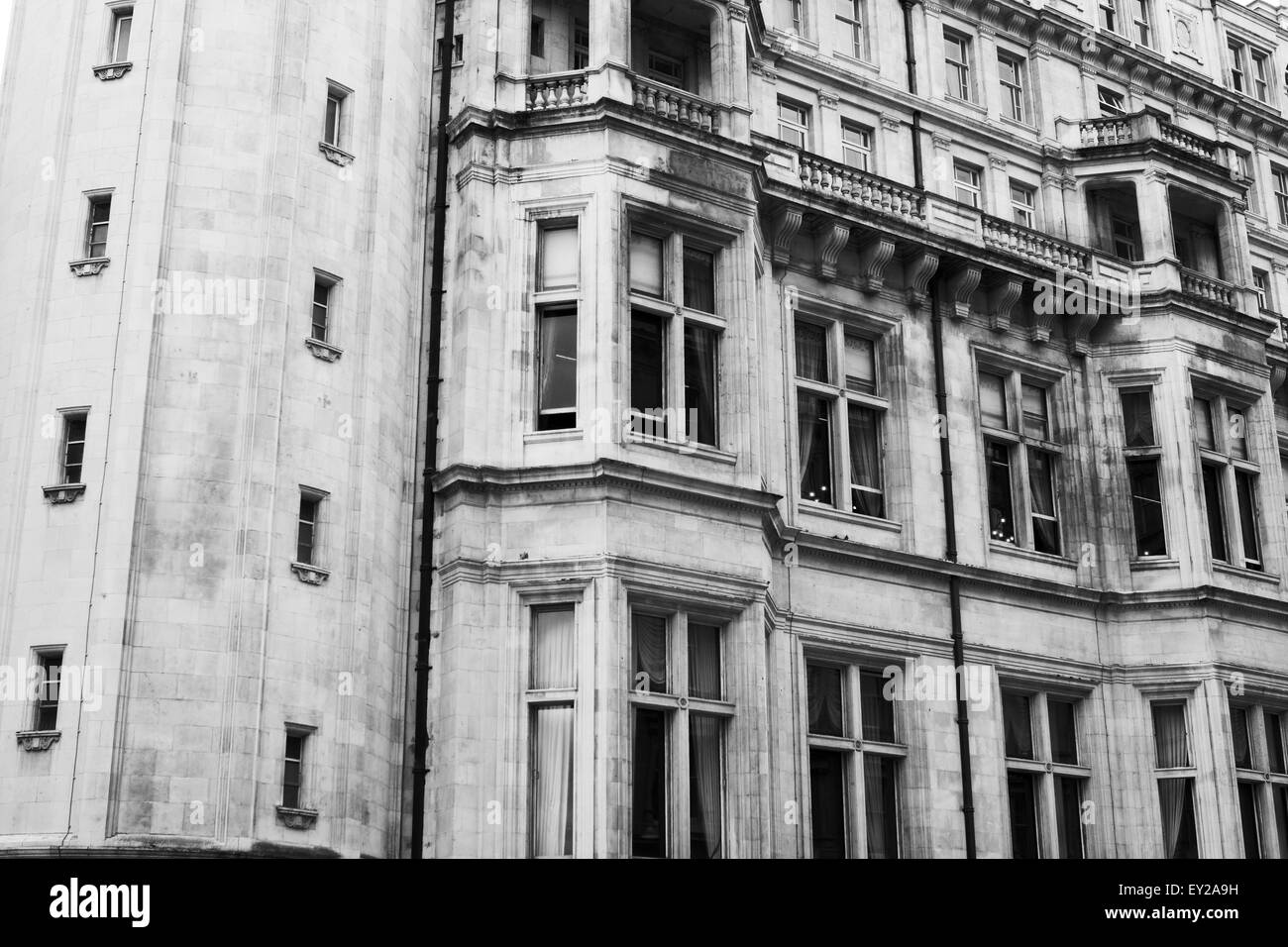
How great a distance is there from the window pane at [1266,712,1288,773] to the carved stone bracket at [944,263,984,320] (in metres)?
11.6

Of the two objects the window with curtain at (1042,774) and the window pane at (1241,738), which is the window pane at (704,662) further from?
the window pane at (1241,738)

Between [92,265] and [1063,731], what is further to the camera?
[1063,731]

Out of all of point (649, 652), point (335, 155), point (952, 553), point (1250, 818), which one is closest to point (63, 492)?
point (335, 155)

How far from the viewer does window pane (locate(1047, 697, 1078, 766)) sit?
3447cm

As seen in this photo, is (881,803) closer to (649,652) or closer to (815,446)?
(649,652)

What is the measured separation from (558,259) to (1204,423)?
56.5ft

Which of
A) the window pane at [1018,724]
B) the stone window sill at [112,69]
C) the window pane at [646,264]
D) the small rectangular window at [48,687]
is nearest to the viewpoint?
the small rectangular window at [48,687]

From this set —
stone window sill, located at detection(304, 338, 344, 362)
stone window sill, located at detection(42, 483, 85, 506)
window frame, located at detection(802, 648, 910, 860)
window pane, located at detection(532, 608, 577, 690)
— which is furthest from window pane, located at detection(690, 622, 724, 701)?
stone window sill, located at detection(42, 483, 85, 506)

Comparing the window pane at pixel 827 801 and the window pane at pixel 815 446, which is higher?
the window pane at pixel 815 446

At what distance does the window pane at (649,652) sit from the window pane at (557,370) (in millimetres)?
3793

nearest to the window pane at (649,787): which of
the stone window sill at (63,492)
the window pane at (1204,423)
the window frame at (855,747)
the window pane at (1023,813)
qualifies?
the window frame at (855,747)

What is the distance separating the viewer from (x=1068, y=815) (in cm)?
3412

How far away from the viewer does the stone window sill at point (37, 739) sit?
24625 millimetres
